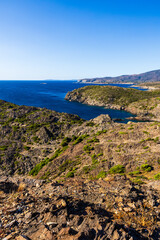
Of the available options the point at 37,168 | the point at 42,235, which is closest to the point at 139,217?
the point at 42,235

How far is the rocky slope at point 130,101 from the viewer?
13425 centimetres

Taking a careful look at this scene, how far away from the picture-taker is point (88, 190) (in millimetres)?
17625

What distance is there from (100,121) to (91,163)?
29.6 meters

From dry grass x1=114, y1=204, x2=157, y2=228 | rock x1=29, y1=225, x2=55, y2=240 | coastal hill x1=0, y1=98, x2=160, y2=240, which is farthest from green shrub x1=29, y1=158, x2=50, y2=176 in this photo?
dry grass x1=114, y1=204, x2=157, y2=228

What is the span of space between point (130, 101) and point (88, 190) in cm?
16036

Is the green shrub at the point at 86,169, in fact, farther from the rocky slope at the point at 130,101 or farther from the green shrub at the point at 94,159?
the rocky slope at the point at 130,101

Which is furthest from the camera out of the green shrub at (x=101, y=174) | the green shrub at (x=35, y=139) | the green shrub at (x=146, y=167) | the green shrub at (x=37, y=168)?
the green shrub at (x=35, y=139)

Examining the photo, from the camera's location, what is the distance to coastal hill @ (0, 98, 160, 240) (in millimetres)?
10289

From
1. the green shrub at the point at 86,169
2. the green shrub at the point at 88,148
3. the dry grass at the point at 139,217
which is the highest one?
the dry grass at the point at 139,217

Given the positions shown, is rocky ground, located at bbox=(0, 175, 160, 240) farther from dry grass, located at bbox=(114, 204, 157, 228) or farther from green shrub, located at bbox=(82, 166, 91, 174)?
green shrub, located at bbox=(82, 166, 91, 174)

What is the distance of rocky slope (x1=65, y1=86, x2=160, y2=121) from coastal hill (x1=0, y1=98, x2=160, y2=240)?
97.7 m

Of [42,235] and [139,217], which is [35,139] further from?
[139,217]

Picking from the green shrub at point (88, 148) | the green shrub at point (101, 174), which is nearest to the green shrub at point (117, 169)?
the green shrub at point (101, 174)

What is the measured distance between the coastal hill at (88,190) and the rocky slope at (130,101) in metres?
97.7
